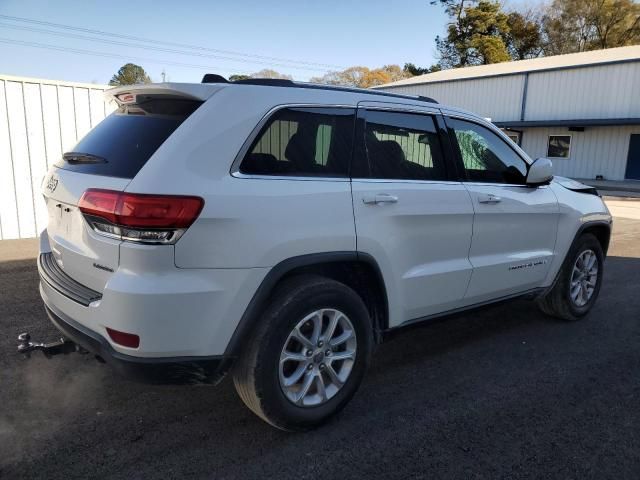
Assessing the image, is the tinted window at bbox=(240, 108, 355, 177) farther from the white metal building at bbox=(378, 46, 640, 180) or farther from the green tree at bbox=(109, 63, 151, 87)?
the green tree at bbox=(109, 63, 151, 87)

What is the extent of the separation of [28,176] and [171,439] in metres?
6.54

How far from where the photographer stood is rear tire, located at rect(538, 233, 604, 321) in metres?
4.82

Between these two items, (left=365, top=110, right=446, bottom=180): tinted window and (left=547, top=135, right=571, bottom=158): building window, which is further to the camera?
(left=547, top=135, right=571, bottom=158): building window

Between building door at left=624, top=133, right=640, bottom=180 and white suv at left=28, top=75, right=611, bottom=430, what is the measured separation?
82.0 feet

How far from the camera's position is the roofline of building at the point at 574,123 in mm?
24092

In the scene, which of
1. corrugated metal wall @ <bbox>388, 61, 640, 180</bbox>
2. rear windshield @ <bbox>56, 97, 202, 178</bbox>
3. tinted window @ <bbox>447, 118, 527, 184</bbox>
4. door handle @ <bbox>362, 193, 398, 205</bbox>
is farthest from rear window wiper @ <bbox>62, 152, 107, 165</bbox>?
corrugated metal wall @ <bbox>388, 61, 640, 180</bbox>

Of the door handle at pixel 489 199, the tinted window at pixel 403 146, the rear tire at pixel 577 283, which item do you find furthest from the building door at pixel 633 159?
the tinted window at pixel 403 146

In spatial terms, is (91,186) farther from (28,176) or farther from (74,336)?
(28,176)

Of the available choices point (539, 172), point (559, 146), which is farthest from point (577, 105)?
point (539, 172)

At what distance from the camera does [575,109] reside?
1035 inches

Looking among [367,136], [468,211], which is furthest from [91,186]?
[468,211]

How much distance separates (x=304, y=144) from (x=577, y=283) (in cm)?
335

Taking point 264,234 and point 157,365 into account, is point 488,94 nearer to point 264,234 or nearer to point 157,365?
point 264,234

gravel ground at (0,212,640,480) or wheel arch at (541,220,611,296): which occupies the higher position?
wheel arch at (541,220,611,296)
